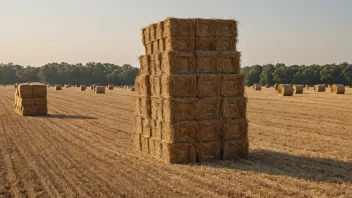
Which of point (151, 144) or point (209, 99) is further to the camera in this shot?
point (151, 144)

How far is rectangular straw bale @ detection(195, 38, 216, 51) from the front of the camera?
12234mm

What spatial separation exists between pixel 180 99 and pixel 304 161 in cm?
385

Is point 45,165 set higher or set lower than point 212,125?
lower

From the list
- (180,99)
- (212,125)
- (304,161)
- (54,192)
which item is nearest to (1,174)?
(54,192)

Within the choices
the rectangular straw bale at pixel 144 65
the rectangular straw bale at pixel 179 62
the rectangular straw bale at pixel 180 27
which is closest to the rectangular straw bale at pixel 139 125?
the rectangular straw bale at pixel 144 65

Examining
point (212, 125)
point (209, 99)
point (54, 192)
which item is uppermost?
point (209, 99)

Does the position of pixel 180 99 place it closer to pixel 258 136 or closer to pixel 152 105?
pixel 152 105

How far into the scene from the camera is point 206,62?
1221 centimetres

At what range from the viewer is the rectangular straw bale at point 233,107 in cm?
1224

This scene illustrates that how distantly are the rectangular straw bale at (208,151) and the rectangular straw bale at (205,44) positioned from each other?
283 cm

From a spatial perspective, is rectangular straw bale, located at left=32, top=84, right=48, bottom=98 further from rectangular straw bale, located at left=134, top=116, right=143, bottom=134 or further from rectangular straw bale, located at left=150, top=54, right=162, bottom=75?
rectangular straw bale, located at left=150, top=54, right=162, bottom=75

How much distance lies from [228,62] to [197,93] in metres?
1.44

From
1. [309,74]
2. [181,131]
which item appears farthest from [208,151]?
[309,74]

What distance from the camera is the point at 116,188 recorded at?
894 centimetres
